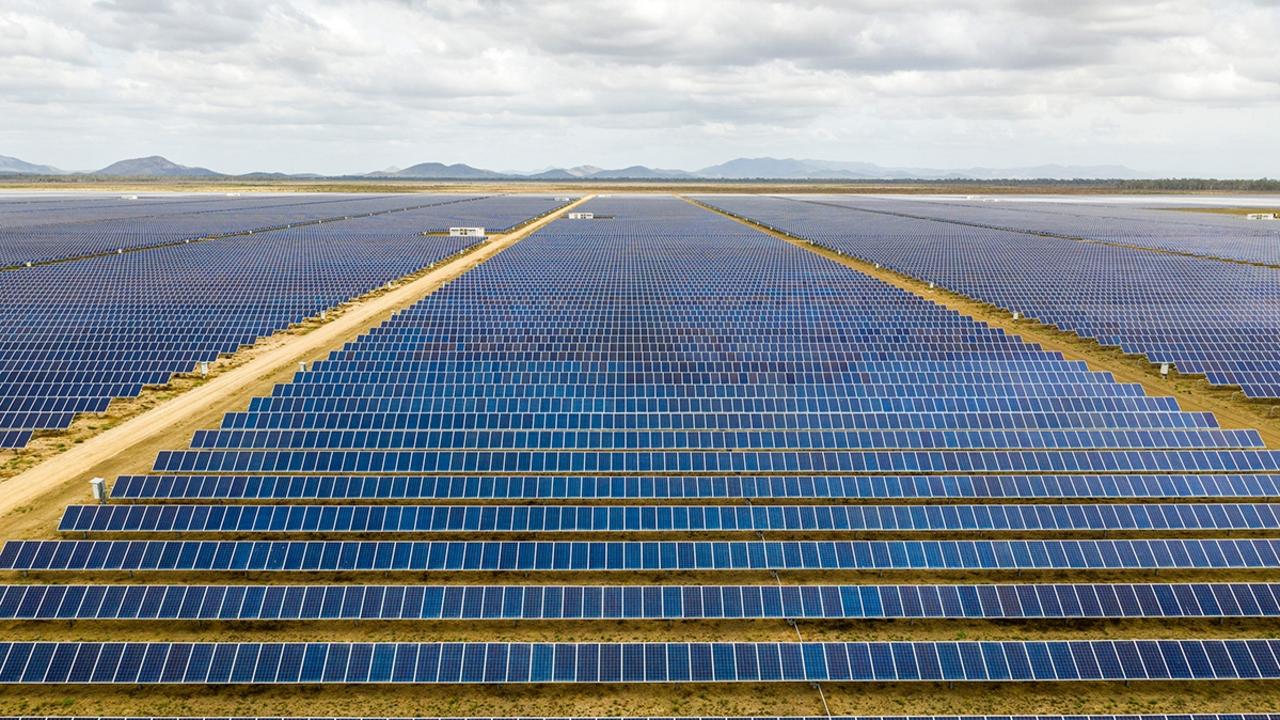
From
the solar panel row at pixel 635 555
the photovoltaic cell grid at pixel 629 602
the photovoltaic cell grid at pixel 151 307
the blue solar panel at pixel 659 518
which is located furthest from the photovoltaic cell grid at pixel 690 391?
the photovoltaic cell grid at pixel 151 307

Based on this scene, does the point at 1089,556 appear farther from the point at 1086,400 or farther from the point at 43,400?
the point at 43,400

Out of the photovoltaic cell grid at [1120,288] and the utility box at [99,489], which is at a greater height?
the photovoltaic cell grid at [1120,288]

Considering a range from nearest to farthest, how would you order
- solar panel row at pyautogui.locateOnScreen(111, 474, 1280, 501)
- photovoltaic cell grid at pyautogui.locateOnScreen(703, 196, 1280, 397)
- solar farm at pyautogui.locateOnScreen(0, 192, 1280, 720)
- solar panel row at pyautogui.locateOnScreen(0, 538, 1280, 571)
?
solar farm at pyautogui.locateOnScreen(0, 192, 1280, 720)
solar panel row at pyautogui.locateOnScreen(0, 538, 1280, 571)
solar panel row at pyautogui.locateOnScreen(111, 474, 1280, 501)
photovoltaic cell grid at pyautogui.locateOnScreen(703, 196, 1280, 397)

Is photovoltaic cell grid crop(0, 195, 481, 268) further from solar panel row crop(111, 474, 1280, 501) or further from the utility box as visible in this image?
solar panel row crop(111, 474, 1280, 501)

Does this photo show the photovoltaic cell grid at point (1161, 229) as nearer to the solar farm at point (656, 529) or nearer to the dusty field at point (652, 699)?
the solar farm at point (656, 529)

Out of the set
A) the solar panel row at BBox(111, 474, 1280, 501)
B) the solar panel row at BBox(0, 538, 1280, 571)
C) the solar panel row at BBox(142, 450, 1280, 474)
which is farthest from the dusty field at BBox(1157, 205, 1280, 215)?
the solar panel row at BBox(0, 538, 1280, 571)

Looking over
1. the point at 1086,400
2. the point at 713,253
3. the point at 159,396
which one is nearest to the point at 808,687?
the point at 1086,400

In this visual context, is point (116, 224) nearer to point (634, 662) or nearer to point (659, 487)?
point (659, 487)
